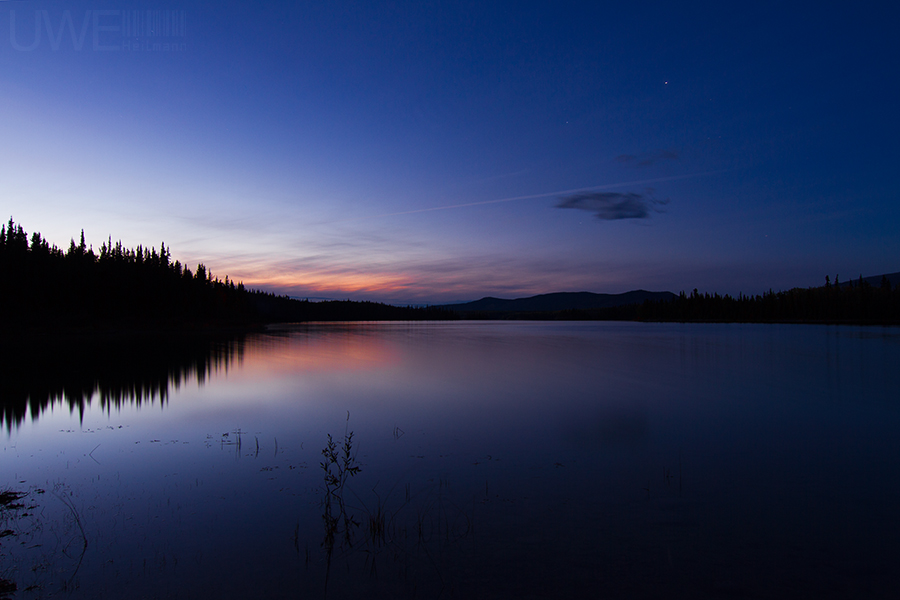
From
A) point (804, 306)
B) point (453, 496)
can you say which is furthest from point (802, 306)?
point (453, 496)

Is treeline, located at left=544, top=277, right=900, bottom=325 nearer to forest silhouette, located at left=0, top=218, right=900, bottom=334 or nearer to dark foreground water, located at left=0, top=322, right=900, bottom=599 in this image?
forest silhouette, located at left=0, top=218, right=900, bottom=334

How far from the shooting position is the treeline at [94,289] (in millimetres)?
67875

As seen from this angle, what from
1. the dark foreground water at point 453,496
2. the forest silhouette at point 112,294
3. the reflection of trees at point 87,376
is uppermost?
the forest silhouette at point 112,294

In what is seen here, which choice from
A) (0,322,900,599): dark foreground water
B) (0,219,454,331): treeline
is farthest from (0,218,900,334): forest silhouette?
(0,322,900,599): dark foreground water

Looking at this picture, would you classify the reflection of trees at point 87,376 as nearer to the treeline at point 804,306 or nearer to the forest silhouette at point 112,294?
the forest silhouette at point 112,294

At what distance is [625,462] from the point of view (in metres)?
10.5

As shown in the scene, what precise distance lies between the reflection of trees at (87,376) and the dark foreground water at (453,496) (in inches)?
14.2

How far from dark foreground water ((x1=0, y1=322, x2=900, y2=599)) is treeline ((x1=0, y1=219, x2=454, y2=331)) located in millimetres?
63334

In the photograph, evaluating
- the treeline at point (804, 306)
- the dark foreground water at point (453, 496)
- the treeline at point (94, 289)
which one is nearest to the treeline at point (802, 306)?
the treeline at point (804, 306)

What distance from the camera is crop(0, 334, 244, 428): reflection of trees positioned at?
17.5 meters

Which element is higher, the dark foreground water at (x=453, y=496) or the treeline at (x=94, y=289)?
the treeline at (x=94, y=289)

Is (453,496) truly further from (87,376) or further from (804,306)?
(804,306)

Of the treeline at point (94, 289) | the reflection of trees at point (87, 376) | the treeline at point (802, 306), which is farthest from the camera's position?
the treeline at point (802, 306)

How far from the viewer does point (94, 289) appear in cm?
7850
